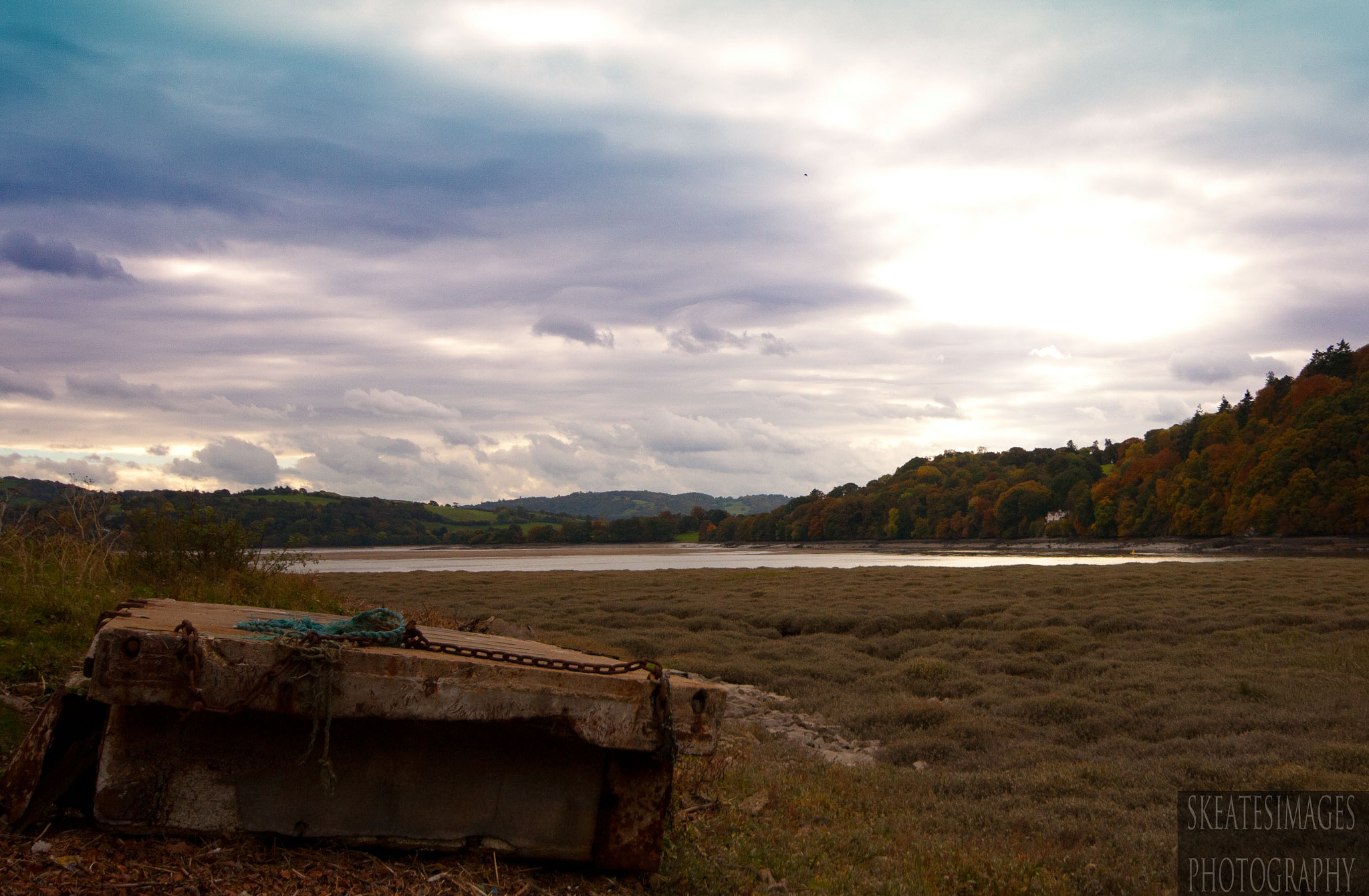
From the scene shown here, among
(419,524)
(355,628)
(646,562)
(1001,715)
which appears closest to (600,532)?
(419,524)

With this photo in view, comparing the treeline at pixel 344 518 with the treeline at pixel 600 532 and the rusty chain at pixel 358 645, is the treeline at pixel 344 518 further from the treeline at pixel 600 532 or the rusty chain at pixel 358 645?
the rusty chain at pixel 358 645

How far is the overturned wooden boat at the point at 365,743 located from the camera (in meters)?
4.24

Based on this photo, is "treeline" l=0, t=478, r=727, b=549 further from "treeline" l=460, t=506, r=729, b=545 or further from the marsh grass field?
the marsh grass field

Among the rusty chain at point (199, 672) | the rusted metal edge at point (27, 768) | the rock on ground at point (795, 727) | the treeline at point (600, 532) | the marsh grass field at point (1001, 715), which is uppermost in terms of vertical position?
the rusty chain at point (199, 672)

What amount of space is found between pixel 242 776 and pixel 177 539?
10.4 metres

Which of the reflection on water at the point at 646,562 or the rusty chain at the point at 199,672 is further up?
the rusty chain at the point at 199,672

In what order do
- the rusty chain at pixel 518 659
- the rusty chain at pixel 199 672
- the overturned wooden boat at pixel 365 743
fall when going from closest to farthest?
1. the rusty chain at pixel 199 672
2. the overturned wooden boat at pixel 365 743
3. the rusty chain at pixel 518 659

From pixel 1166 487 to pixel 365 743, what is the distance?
107 m

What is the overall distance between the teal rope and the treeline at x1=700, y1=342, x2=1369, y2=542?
86.1 meters

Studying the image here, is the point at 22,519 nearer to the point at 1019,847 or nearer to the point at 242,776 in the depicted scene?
the point at 242,776

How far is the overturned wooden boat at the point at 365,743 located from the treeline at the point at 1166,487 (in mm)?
85411

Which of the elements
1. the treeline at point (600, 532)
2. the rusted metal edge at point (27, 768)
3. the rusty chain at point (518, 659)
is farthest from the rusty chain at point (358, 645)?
the treeline at point (600, 532)

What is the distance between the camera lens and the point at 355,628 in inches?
198

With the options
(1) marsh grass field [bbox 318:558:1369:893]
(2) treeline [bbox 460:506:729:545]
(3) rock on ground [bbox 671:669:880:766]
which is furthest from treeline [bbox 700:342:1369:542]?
(3) rock on ground [bbox 671:669:880:766]
